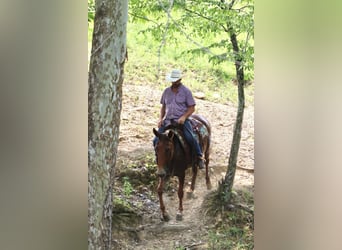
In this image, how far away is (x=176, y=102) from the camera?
294 cm

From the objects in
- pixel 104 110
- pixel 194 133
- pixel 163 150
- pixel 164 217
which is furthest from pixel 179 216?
pixel 104 110

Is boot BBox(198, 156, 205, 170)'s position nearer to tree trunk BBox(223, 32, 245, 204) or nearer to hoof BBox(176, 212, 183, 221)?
tree trunk BBox(223, 32, 245, 204)

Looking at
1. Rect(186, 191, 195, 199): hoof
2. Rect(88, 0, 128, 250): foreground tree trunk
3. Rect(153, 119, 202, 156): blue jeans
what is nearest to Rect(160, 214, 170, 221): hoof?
Rect(186, 191, 195, 199): hoof

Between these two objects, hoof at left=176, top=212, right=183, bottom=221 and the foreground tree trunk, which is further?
hoof at left=176, top=212, right=183, bottom=221

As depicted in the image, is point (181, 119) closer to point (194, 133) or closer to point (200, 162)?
point (194, 133)

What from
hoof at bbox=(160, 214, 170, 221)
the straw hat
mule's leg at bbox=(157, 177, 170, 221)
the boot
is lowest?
hoof at bbox=(160, 214, 170, 221)

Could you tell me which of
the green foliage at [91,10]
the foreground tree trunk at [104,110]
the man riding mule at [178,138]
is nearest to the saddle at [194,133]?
the man riding mule at [178,138]

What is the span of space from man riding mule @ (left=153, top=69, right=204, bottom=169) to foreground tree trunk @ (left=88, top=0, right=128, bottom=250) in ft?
0.96

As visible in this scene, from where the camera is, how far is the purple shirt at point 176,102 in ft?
9.61

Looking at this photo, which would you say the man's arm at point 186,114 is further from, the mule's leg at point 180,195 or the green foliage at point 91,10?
the green foliage at point 91,10

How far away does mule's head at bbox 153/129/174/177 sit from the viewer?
291 cm
